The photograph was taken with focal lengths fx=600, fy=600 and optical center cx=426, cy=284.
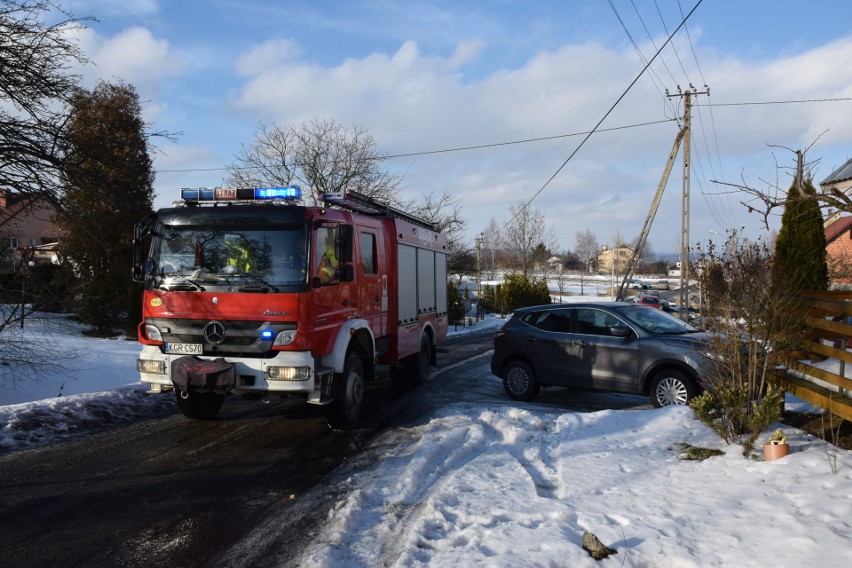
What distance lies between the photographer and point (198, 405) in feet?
26.9

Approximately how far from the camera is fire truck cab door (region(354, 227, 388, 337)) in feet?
27.4

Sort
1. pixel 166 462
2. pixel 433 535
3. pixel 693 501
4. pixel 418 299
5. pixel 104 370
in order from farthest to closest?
pixel 104 370
pixel 418 299
pixel 166 462
pixel 693 501
pixel 433 535

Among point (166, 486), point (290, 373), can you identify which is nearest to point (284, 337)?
point (290, 373)

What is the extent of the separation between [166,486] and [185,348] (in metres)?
1.86

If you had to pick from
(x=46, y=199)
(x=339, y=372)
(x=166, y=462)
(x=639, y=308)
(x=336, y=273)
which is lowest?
(x=166, y=462)

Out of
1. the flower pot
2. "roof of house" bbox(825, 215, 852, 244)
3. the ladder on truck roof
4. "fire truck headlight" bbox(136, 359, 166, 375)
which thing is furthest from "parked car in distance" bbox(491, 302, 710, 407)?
"roof of house" bbox(825, 215, 852, 244)

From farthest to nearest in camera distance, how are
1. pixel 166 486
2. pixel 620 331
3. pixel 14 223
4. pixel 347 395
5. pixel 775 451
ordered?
pixel 14 223, pixel 620 331, pixel 347 395, pixel 166 486, pixel 775 451

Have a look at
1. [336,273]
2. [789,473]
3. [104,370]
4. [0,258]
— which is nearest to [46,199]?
[0,258]

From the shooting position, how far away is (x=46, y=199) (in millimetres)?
9078

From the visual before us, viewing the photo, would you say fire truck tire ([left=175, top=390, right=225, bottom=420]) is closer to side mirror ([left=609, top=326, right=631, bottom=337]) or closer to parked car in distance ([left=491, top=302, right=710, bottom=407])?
parked car in distance ([left=491, top=302, right=710, bottom=407])

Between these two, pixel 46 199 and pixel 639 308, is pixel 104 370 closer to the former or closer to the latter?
pixel 46 199

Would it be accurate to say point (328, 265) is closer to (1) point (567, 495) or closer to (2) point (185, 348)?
(2) point (185, 348)

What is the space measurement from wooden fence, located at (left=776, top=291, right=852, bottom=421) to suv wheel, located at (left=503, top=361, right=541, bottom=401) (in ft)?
12.9

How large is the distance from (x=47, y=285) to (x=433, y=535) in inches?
296
